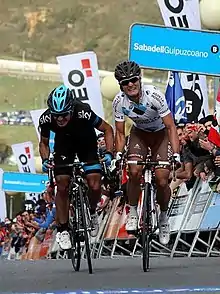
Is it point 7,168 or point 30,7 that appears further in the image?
point 30,7

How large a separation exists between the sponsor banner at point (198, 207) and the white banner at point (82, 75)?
8.34 meters

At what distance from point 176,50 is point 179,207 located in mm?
2687

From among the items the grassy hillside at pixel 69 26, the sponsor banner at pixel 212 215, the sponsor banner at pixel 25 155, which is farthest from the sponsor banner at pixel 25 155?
the grassy hillside at pixel 69 26

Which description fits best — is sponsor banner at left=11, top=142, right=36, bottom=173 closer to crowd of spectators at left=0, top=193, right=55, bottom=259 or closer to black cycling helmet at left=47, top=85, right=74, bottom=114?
crowd of spectators at left=0, top=193, right=55, bottom=259

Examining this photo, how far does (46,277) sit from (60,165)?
1339mm

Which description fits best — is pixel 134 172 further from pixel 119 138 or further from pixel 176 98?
pixel 176 98

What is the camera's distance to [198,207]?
1408 centimetres

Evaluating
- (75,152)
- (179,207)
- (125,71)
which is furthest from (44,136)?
(179,207)

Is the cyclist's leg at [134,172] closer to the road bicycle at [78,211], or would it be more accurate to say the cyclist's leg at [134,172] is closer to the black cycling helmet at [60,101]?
the road bicycle at [78,211]

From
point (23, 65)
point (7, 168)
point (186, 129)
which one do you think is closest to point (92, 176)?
point (186, 129)

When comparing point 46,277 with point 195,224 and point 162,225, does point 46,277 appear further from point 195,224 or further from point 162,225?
point 195,224

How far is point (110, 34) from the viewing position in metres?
103

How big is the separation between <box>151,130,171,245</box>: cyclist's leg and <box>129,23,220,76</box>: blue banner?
4993 millimetres

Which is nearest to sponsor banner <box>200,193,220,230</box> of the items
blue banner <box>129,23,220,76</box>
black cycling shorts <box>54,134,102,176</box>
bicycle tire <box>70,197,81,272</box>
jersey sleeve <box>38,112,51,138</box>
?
blue banner <box>129,23,220,76</box>
